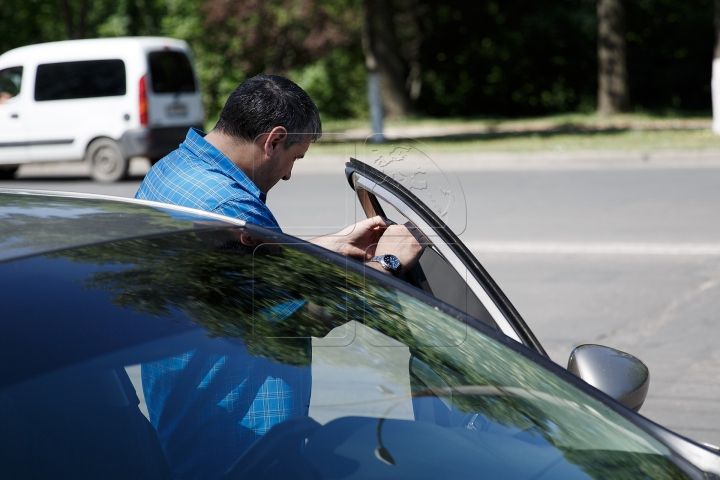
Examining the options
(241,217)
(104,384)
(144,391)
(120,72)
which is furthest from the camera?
(120,72)

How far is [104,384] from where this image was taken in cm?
165

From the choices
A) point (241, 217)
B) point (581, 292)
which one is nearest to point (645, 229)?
point (581, 292)

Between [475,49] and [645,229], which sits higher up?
[475,49]

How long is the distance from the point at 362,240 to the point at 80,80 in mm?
12253

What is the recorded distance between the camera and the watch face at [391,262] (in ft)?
8.14

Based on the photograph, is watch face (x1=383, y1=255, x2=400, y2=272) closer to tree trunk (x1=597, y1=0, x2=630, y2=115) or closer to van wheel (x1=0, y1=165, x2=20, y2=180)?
van wheel (x1=0, y1=165, x2=20, y2=180)

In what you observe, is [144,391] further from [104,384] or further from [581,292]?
[581,292]

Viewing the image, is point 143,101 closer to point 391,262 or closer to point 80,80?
point 80,80

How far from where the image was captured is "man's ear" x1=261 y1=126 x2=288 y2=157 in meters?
2.60

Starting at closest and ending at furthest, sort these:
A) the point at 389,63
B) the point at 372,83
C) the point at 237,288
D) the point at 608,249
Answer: the point at 237,288, the point at 608,249, the point at 372,83, the point at 389,63

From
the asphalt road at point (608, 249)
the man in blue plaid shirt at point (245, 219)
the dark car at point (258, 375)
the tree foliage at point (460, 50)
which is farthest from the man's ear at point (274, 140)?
the tree foliage at point (460, 50)

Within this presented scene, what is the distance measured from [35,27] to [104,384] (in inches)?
1324

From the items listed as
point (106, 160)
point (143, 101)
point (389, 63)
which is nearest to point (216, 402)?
point (143, 101)

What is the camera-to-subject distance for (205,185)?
2.46 meters
